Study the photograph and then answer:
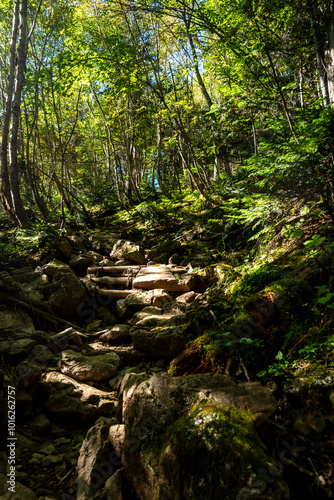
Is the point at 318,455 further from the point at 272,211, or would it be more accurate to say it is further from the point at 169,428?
the point at 272,211

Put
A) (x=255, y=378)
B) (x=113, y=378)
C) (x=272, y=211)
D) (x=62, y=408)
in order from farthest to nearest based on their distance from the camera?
1. (x=272, y=211)
2. (x=113, y=378)
3. (x=62, y=408)
4. (x=255, y=378)

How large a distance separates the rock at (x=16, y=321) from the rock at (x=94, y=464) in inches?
104

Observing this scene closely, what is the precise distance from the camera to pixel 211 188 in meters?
9.77

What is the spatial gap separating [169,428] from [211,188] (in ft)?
28.5

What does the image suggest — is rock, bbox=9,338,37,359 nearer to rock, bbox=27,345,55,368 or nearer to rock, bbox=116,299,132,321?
rock, bbox=27,345,55,368

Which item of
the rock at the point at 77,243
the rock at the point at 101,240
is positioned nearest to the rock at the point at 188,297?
the rock at the point at 77,243

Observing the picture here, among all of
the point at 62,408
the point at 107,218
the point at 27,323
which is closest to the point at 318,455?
the point at 62,408

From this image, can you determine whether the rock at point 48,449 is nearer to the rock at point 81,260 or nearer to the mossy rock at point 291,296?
the mossy rock at point 291,296

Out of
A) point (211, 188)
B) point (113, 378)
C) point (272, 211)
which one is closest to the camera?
point (113, 378)

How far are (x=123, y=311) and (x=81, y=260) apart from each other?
2.84 m

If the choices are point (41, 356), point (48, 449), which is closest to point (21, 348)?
point (41, 356)

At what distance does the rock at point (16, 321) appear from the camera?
15.0 ft

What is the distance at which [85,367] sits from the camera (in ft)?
12.5

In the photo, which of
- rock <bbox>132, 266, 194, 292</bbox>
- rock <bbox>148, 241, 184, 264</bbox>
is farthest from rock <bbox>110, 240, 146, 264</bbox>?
rock <bbox>132, 266, 194, 292</bbox>
